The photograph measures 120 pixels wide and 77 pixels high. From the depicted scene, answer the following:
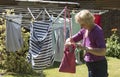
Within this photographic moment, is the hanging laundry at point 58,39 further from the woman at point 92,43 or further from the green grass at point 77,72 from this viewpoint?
the woman at point 92,43

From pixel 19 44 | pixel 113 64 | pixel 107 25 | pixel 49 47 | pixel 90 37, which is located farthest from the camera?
pixel 107 25

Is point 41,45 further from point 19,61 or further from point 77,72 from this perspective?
point 77,72

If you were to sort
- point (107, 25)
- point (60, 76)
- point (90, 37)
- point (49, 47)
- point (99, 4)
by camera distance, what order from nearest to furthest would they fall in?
point (90, 37) → point (49, 47) → point (60, 76) → point (107, 25) → point (99, 4)

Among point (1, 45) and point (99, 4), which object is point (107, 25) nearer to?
point (99, 4)

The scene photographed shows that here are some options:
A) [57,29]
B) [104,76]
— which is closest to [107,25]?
[57,29]

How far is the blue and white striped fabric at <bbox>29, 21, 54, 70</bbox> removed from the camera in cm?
833

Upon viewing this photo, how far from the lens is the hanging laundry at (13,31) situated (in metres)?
8.73

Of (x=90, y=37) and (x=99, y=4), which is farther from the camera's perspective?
(x=99, y=4)

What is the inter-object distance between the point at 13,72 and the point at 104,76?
16.8 ft

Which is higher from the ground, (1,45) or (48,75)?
(1,45)

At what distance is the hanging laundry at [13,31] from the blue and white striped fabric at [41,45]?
0.45m

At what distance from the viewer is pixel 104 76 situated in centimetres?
617

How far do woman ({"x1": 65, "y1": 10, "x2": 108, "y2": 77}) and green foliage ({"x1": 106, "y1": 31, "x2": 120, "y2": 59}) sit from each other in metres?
8.01

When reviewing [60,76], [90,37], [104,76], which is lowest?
[60,76]
